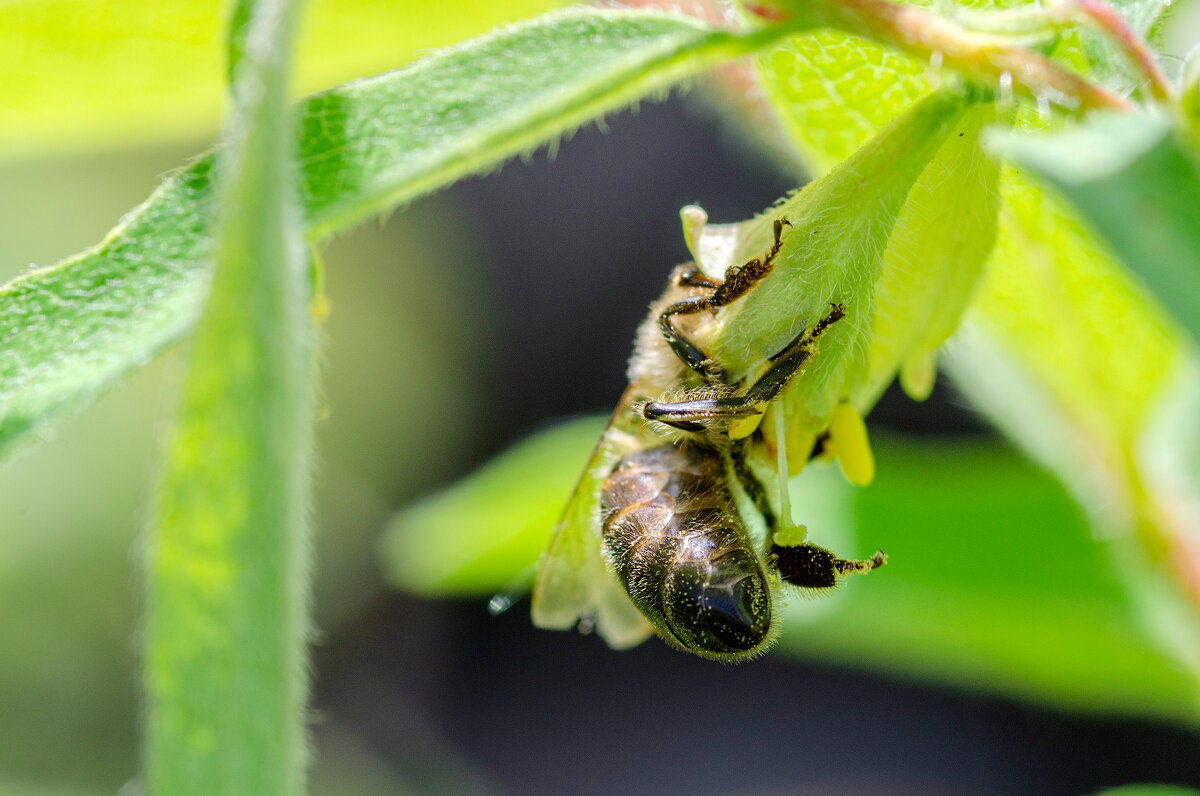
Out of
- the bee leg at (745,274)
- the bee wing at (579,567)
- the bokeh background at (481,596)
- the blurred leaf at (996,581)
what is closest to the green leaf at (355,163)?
the bee leg at (745,274)

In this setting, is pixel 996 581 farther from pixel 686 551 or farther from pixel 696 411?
pixel 696 411

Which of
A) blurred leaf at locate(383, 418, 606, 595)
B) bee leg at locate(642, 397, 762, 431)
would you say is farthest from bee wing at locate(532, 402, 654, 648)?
blurred leaf at locate(383, 418, 606, 595)

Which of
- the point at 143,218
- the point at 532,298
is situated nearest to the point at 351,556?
the point at 532,298

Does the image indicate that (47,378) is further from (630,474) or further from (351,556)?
(351,556)

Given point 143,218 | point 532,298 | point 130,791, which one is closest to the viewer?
point 130,791

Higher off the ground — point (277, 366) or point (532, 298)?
point (277, 366)

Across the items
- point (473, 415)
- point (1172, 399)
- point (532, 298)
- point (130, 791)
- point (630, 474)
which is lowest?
point (473, 415)

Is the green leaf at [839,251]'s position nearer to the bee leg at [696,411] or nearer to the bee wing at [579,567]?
the bee leg at [696,411]
